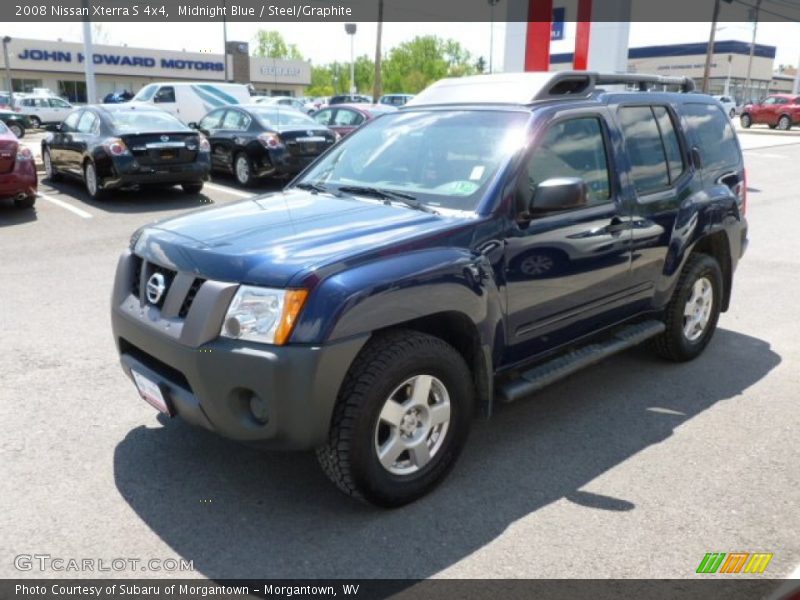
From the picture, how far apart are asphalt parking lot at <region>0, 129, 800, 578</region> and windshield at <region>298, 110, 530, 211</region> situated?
94 cm

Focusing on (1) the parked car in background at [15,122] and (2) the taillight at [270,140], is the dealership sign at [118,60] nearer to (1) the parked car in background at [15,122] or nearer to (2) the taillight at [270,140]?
(1) the parked car in background at [15,122]

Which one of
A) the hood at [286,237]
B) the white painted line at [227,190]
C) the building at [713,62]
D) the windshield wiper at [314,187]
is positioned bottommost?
the white painted line at [227,190]

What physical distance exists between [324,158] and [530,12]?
1026 cm

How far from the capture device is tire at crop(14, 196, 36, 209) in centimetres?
1064

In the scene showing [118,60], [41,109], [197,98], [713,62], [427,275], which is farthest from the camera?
[713,62]

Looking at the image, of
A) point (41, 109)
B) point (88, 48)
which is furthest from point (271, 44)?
point (88, 48)

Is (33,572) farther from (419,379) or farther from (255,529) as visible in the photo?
(419,379)

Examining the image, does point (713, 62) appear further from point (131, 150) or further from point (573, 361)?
point (573, 361)

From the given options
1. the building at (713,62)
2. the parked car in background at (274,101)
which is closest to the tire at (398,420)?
the parked car in background at (274,101)

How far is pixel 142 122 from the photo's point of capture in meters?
11.9

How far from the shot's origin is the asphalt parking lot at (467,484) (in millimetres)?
3008

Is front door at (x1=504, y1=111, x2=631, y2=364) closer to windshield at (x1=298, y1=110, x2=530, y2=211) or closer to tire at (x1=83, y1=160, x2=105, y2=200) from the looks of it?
windshield at (x1=298, y1=110, x2=530, y2=211)

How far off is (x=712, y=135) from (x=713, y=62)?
295ft

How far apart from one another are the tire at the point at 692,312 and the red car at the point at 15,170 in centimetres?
883
